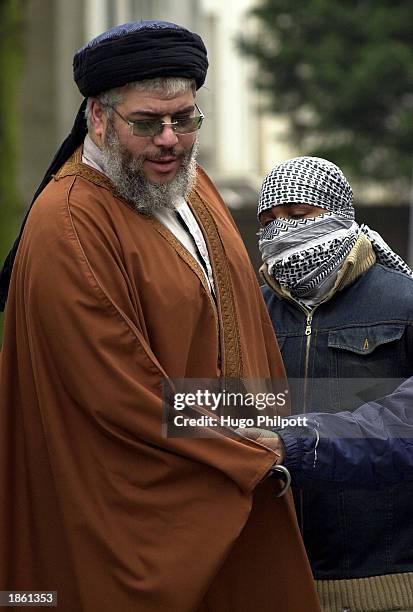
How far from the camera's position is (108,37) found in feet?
10.6

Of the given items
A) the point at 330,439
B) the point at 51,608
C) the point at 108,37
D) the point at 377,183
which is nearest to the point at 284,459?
the point at 330,439

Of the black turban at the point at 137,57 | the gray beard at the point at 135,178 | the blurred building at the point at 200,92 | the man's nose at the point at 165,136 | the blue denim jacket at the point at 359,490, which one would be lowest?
the blurred building at the point at 200,92

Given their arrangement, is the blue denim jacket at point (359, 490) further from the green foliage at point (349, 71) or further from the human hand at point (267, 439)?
the green foliage at point (349, 71)

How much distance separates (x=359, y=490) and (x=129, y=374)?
851 millimetres

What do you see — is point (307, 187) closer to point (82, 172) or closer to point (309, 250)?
point (309, 250)

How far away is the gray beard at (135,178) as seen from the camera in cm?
321

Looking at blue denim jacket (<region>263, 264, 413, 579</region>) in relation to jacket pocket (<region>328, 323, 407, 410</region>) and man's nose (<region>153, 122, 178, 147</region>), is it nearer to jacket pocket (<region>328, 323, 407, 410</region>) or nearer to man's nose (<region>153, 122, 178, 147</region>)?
jacket pocket (<region>328, 323, 407, 410</region>)

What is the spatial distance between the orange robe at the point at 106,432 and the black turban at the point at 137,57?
0.78 feet

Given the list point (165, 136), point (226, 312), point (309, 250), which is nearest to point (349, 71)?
point (309, 250)

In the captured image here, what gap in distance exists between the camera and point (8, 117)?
33.4ft

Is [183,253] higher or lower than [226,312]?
higher

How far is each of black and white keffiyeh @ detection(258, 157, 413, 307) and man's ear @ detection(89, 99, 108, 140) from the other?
63 centimetres

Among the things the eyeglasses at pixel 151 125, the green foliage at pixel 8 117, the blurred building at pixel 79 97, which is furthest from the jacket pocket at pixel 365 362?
the blurred building at pixel 79 97

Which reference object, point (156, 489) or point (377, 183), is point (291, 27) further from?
point (156, 489)
